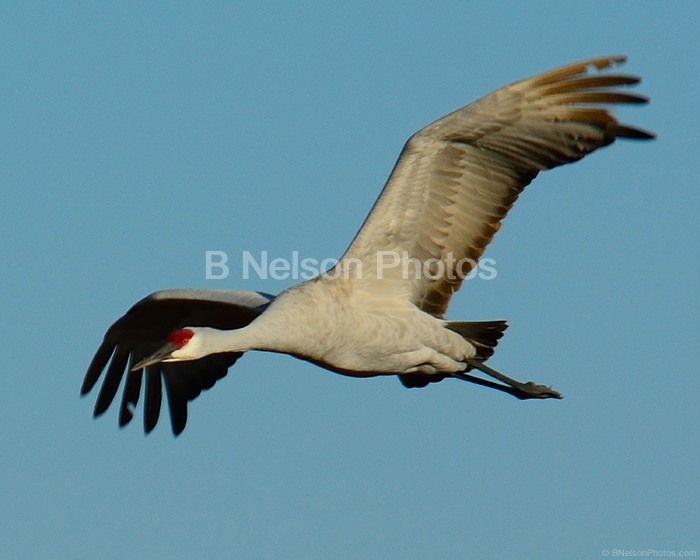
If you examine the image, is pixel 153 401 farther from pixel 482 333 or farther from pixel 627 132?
pixel 627 132

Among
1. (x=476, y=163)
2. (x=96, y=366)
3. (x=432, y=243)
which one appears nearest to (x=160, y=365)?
(x=96, y=366)

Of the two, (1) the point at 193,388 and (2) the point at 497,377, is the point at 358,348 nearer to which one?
(2) the point at 497,377

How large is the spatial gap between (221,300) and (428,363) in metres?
1.85

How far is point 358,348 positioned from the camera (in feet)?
32.8

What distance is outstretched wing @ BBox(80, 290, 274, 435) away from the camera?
38.5 ft

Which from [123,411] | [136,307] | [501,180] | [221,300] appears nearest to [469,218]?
[501,180]

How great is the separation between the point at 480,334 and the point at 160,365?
3.45 meters

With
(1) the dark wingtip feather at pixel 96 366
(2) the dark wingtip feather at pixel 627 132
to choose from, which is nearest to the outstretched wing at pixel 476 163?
(2) the dark wingtip feather at pixel 627 132

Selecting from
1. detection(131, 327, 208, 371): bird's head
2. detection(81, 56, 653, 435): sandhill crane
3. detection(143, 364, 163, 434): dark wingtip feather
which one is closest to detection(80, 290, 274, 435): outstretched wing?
detection(143, 364, 163, 434): dark wingtip feather

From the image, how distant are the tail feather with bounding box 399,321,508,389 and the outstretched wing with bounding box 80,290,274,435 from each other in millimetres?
1714

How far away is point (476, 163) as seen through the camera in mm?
9992

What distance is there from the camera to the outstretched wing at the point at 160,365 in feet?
38.5

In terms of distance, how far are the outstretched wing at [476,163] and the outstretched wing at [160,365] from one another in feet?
5.75

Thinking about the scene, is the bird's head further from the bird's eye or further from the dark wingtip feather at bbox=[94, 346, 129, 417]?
the dark wingtip feather at bbox=[94, 346, 129, 417]
